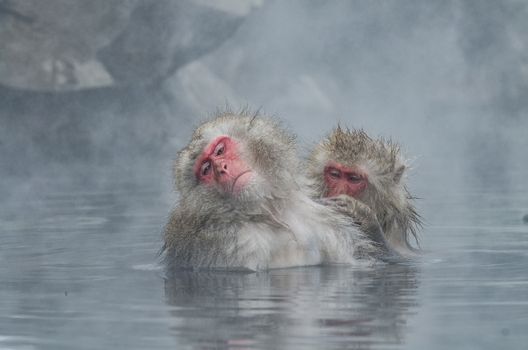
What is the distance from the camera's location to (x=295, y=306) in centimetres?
475

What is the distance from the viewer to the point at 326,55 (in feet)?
92.5

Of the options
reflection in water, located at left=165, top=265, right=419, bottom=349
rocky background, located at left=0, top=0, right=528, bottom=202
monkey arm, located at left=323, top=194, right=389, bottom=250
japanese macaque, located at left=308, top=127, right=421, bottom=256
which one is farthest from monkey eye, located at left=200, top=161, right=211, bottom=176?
rocky background, located at left=0, top=0, right=528, bottom=202

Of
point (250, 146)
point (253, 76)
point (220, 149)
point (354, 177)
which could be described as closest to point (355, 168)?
point (354, 177)

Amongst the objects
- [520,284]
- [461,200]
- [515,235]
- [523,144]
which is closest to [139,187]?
[461,200]

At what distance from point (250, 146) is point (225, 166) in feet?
0.63

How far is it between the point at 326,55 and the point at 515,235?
20.6 metres

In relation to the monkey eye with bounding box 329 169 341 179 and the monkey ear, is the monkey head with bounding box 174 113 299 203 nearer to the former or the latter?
the monkey eye with bounding box 329 169 341 179

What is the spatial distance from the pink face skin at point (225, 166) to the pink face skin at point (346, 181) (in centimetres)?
83

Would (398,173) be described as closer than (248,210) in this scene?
No

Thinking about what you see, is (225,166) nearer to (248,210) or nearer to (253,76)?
(248,210)

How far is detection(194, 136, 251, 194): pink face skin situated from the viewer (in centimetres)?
588

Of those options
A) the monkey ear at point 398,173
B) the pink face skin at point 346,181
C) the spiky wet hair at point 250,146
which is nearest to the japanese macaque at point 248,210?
the spiky wet hair at point 250,146

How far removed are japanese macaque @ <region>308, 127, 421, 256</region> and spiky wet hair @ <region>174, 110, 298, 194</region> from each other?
1.64 ft

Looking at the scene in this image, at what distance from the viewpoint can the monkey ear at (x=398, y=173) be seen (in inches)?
269
